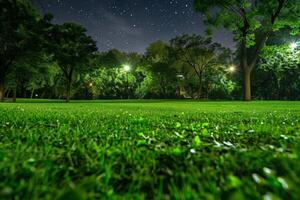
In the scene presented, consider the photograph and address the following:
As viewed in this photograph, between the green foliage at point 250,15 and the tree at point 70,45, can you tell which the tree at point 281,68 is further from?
the tree at point 70,45

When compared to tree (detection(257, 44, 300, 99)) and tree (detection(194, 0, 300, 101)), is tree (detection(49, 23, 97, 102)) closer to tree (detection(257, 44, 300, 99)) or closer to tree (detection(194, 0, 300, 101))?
tree (detection(194, 0, 300, 101))

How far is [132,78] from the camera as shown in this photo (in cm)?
4728

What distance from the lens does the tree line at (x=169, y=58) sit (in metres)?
25.1

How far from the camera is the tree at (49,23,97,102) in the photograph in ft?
89.8

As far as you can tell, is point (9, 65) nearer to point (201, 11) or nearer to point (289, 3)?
point (201, 11)

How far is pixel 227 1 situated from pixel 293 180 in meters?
27.6

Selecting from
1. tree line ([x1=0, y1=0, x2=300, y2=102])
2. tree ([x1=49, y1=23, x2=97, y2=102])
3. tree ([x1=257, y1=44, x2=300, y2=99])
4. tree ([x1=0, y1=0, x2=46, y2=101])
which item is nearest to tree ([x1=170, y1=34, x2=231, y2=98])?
tree line ([x1=0, y1=0, x2=300, y2=102])

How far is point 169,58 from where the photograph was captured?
43.2 meters

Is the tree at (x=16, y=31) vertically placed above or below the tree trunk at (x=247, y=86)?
above

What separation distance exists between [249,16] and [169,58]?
20091 millimetres

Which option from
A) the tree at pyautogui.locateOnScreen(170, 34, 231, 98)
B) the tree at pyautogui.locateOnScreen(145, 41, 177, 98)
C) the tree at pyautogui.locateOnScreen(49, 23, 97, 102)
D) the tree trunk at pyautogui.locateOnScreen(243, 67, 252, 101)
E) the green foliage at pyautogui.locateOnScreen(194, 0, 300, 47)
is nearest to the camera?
the green foliage at pyautogui.locateOnScreen(194, 0, 300, 47)

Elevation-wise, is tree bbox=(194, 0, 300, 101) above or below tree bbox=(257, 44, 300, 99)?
above

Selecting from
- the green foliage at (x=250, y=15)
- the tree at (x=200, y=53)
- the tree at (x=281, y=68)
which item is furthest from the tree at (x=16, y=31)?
the tree at (x=281, y=68)

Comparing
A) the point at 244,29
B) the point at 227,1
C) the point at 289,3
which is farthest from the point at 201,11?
→ the point at 289,3
